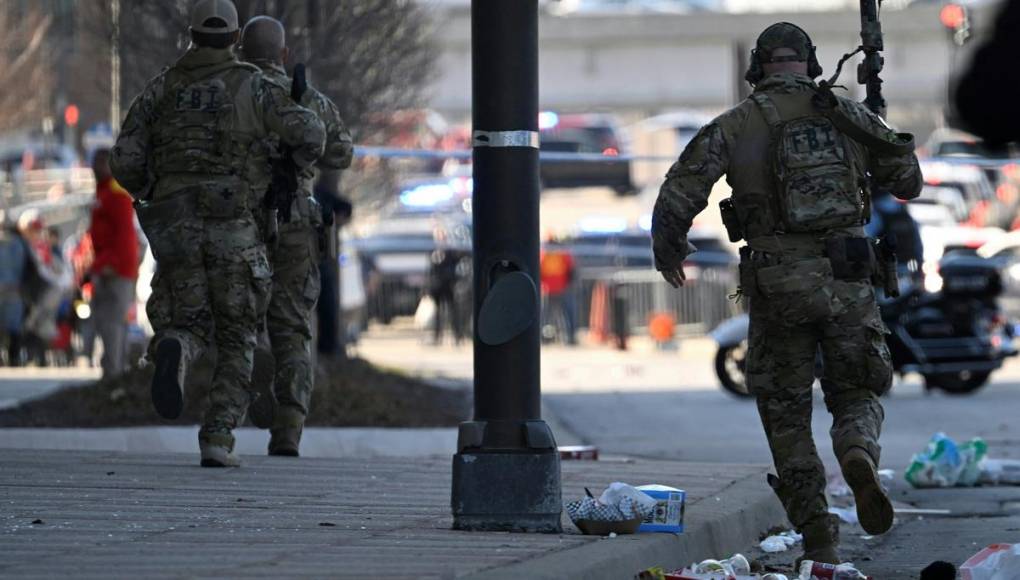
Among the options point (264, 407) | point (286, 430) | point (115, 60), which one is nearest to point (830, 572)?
point (286, 430)

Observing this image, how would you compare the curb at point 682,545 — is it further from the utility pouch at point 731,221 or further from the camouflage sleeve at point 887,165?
the camouflage sleeve at point 887,165

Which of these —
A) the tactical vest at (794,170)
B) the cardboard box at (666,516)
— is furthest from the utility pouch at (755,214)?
the cardboard box at (666,516)

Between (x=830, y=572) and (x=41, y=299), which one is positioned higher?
(x=41, y=299)

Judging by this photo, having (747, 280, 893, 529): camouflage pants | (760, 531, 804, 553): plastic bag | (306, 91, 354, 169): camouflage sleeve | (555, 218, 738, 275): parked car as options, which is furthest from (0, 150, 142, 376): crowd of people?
(747, 280, 893, 529): camouflage pants

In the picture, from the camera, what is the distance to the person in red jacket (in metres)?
16.1

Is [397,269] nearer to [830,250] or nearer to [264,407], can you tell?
[264,407]

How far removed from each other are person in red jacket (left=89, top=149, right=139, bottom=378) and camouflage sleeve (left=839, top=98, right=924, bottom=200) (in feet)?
30.6

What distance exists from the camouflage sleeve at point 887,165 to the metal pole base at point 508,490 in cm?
155

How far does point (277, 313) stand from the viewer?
10.1m

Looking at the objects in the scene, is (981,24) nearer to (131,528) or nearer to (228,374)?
(131,528)

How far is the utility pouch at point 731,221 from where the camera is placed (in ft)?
25.1

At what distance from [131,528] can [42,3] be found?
147 feet

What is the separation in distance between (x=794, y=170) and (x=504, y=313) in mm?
1157

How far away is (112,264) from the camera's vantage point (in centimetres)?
1622
